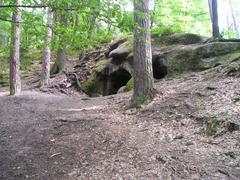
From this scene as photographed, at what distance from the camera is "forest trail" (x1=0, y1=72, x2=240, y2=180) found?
428cm

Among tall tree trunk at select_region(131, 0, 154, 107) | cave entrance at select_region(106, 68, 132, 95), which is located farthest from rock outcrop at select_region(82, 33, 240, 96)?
tall tree trunk at select_region(131, 0, 154, 107)

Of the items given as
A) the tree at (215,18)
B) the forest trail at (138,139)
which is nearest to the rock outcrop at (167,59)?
the tree at (215,18)

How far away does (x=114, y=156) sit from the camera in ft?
15.9

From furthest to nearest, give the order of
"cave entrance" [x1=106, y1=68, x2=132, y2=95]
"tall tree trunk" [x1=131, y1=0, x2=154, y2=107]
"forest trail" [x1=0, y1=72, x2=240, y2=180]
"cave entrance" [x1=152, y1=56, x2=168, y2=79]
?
"cave entrance" [x1=106, y1=68, x2=132, y2=95]
"cave entrance" [x1=152, y1=56, x2=168, y2=79]
"tall tree trunk" [x1=131, y1=0, x2=154, y2=107]
"forest trail" [x1=0, y1=72, x2=240, y2=180]

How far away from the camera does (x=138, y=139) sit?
216 inches

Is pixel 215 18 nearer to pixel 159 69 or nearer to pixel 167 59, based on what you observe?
pixel 167 59

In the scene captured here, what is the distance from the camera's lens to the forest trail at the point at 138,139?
4277mm

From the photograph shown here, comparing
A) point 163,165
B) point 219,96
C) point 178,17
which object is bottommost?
point 163,165

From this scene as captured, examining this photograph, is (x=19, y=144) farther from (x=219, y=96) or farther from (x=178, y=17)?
(x=178, y=17)

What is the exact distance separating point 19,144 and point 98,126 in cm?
178

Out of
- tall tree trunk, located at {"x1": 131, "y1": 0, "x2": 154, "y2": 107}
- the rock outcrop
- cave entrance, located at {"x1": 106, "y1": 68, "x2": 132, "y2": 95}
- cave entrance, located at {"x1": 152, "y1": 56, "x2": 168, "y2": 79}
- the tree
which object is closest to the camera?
tall tree trunk, located at {"x1": 131, "y1": 0, "x2": 154, "y2": 107}

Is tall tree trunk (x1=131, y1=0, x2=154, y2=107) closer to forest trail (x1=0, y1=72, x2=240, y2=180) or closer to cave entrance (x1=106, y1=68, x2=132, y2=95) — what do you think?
forest trail (x1=0, y1=72, x2=240, y2=180)

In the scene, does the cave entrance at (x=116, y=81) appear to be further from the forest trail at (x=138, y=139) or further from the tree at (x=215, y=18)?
the forest trail at (x=138, y=139)

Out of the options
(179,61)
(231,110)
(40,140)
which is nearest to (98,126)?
(40,140)
